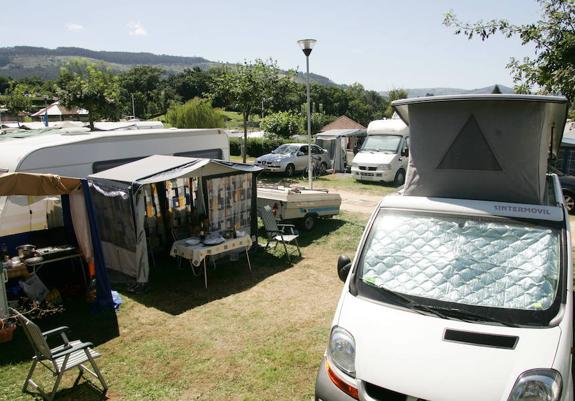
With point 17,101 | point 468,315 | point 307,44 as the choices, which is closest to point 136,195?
point 468,315

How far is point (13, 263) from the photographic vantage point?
23.0 feet

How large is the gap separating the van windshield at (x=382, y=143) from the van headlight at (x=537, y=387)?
1685cm

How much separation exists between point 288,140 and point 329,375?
26742 mm

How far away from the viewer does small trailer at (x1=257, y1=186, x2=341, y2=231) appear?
36.3ft

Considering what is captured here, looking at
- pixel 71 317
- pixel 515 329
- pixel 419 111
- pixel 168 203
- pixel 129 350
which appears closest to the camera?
pixel 515 329

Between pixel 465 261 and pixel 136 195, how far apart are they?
5775mm

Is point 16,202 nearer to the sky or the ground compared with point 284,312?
nearer to the sky

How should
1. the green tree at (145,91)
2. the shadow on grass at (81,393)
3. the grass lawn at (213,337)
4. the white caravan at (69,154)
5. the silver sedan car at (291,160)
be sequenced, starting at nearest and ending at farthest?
the shadow on grass at (81,393) < the grass lawn at (213,337) < the white caravan at (69,154) < the silver sedan car at (291,160) < the green tree at (145,91)

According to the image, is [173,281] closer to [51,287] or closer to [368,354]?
[51,287]

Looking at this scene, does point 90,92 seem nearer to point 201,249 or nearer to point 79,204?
point 79,204

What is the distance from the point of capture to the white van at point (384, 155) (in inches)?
744

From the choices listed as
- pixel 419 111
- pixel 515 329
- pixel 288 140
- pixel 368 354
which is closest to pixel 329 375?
pixel 368 354

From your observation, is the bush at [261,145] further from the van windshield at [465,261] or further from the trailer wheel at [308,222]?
the van windshield at [465,261]

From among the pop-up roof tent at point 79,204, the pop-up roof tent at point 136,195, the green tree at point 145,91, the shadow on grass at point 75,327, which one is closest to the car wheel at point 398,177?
the pop-up roof tent at point 136,195
